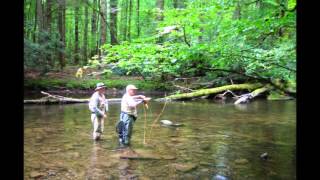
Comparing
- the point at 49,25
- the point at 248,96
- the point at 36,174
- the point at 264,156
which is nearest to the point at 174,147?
the point at 264,156

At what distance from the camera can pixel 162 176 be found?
8430mm

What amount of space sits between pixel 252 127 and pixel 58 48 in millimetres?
18042

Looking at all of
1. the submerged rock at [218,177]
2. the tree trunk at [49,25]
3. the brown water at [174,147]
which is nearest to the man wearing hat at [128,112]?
the brown water at [174,147]

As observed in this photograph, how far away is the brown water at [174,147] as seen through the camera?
345 inches

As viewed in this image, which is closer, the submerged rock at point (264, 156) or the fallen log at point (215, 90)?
the submerged rock at point (264, 156)

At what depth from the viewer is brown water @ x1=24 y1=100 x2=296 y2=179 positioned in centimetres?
876

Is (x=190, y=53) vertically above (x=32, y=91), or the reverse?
(x=190, y=53)

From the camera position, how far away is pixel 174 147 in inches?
454

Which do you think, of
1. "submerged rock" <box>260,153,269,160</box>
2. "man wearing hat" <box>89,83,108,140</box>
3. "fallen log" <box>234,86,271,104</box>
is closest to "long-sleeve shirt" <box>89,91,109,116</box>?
"man wearing hat" <box>89,83,108,140</box>

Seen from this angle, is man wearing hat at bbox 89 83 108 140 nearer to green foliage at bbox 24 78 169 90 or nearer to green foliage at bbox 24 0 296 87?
green foliage at bbox 24 0 296 87

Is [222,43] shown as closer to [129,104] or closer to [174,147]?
[129,104]

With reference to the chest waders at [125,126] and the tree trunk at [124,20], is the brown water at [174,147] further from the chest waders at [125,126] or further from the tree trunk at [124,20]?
the tree trunk at [124,20]
